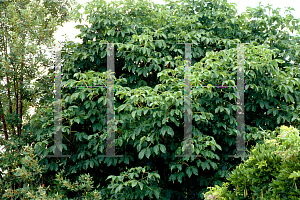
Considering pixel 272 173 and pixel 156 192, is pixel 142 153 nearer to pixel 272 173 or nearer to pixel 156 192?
pixel 156 192

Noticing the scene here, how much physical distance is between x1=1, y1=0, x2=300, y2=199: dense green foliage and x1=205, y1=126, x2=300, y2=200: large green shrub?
1370 millimetres

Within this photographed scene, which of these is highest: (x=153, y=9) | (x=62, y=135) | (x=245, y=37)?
(x=153, y=9)

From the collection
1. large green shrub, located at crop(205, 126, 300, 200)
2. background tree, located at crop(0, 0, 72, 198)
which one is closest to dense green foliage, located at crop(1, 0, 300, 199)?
background tree, located at crop(0, 0, 72, 198)

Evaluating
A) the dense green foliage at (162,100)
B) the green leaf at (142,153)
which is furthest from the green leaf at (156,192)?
the green leaf at (142,153)

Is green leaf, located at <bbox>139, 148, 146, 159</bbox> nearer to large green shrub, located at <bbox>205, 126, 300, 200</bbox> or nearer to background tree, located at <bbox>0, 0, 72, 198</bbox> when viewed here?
large green shrub, located at <bbox>205, 126, 300, 200</bbox>

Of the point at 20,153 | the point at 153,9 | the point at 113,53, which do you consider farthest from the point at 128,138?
the point at 153,9

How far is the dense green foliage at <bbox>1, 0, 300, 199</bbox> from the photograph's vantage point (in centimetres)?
385

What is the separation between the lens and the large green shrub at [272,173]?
6.43 feet

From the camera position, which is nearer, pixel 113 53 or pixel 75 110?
pixel 75 110

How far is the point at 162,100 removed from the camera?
3.63 m

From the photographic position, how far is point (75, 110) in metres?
4.30

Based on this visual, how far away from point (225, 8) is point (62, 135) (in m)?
3.45

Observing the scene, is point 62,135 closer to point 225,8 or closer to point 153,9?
point 153,9

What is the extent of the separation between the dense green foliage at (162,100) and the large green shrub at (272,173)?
4.50 ft
